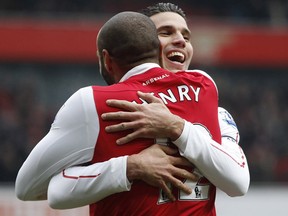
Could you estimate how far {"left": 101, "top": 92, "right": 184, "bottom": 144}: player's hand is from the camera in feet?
11.2

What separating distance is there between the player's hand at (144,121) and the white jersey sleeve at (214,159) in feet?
0.15

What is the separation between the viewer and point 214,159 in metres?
3.47

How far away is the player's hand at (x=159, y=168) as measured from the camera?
11.2ft

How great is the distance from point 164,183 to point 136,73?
44cm

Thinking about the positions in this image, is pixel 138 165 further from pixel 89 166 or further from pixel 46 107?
pixel 46 107

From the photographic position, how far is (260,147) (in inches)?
635

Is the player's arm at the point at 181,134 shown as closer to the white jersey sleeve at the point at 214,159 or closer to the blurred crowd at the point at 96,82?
the white jersey sleeve at the point at 214,159

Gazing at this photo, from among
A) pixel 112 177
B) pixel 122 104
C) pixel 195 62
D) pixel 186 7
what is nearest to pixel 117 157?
pixel 112 177

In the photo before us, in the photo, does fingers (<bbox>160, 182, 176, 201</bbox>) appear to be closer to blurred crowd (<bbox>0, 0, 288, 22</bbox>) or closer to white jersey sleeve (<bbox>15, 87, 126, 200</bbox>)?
white jersey sleeve (<bbox>15, 87, 126, 200</bbox>)

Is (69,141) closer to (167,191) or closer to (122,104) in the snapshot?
(122,104)

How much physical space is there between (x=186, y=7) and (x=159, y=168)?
628 inches

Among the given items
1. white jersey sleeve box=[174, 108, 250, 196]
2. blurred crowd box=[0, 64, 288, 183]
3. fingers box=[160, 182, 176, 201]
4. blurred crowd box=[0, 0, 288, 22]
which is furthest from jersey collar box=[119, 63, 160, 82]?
blurred crowd box=[0, 0, 288, 22]

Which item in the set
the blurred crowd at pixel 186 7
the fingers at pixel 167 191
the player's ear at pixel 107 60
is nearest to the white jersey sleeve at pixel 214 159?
the fingers at pixel 167 191

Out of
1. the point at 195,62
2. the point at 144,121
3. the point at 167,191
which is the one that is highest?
the point at 144,121
